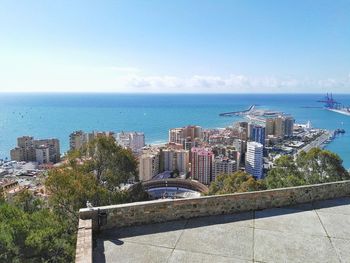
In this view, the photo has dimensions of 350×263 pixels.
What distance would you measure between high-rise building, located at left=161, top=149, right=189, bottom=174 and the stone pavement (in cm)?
3704

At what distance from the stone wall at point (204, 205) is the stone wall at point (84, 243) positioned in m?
0.20

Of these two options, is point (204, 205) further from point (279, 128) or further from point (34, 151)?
point (279, 128)

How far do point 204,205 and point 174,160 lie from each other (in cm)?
3777

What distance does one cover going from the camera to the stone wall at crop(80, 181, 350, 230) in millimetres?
4461

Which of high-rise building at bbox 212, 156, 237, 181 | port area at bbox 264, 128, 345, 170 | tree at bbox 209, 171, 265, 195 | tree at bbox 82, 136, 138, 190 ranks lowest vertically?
port area at bbox 264, 128, 345, 170

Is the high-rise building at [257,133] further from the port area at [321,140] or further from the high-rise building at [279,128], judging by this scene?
the high-rise building at [279,128]

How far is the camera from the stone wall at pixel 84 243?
3358 millimetres

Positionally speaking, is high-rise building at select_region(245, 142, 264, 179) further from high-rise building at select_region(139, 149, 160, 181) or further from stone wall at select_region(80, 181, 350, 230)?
stone wall at select_region(80, 181, 350, 230)

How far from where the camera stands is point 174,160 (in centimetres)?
4256

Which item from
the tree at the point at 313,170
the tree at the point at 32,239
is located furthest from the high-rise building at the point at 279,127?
the tree at the point at 32,239

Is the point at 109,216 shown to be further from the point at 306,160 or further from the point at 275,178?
the point at 306,160

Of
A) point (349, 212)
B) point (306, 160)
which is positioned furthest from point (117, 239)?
point (306, 160)

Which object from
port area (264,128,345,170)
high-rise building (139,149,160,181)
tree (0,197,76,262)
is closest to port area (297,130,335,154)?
port area (264,128,345,170)

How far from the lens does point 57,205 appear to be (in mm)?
8516
